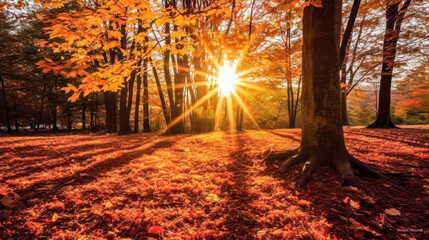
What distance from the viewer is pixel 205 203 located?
2.43m

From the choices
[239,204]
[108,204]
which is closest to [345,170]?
[239,204]

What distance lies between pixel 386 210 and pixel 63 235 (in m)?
3.48

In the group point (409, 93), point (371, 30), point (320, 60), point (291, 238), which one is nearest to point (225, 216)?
point (291, 238)

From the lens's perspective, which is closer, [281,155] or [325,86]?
[325,86]

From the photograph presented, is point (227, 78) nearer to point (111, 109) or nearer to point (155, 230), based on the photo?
point (111, 109)

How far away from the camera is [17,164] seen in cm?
392

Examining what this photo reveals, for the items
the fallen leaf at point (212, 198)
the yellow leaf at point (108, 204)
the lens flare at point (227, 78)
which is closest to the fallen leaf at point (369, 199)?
the fallen leaf at point (212, 198)

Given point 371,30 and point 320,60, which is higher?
point 371,30

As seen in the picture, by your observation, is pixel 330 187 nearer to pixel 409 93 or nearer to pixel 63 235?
pixel 63 235

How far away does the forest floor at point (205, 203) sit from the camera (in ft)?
6.03

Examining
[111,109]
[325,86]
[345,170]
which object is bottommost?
[345,170]

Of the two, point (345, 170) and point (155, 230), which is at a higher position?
point (345, 170)

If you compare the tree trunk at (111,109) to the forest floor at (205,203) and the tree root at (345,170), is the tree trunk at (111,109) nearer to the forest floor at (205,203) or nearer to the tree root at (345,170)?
the forest floor at (205,203)

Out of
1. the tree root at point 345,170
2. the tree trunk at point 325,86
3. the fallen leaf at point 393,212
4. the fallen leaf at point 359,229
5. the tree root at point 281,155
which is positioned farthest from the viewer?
the tree root at point 281,155
